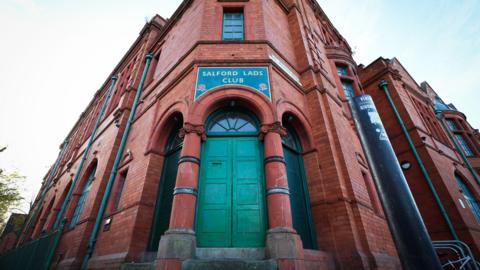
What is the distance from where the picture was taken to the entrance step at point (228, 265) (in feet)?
12.0

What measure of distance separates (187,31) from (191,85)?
3810 mm

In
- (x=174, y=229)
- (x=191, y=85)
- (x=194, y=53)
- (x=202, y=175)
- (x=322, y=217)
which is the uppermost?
(x=194, y=53)

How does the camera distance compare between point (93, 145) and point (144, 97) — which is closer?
point (144, 97)

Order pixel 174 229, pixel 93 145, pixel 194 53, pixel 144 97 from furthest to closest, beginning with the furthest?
pixel 93 145, pixel 144 97, pixel 194 53, pixel 174 229

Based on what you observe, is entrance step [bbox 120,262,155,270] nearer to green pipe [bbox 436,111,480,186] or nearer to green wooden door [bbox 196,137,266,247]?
green wooden door [bbox 196,137,266,247]

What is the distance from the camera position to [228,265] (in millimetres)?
3660

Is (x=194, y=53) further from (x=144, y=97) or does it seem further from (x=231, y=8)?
(x=144, y=97)

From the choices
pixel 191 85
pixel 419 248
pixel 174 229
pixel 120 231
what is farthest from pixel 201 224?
pixel 419 248

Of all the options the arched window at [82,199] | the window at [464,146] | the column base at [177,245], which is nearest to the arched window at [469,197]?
the window at [464,146]

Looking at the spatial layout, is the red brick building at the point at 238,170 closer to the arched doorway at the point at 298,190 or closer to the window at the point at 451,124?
the arched doorway at the point at 298,190

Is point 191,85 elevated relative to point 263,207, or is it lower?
elevated

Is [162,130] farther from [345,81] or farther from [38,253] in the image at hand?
[345,81]

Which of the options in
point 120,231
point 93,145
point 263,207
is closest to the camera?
point 263,207

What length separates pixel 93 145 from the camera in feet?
40.2
